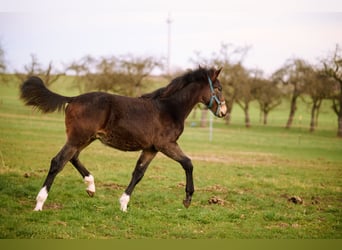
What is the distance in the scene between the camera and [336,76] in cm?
948

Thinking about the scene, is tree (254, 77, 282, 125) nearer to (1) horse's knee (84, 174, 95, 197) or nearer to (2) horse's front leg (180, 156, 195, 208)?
(2) horse's front leg (180, 156, 195, 208)

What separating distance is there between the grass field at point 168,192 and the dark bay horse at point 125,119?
410 millimetres

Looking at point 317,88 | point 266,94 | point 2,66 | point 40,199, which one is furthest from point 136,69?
point 40,199

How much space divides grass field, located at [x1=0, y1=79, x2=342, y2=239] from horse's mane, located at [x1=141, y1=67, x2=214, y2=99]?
1.72 m

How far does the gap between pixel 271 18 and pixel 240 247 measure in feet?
15.9

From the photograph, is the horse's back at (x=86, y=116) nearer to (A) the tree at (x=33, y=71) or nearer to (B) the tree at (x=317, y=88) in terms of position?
(A) the tree at (x=33, y=71)

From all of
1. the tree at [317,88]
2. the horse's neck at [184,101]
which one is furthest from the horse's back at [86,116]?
the tree at [317,88]

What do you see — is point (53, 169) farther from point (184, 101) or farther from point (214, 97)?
point (214, 97)

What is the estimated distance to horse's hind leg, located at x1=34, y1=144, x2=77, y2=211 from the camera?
4.95 metres

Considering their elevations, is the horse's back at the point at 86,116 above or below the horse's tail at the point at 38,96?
below

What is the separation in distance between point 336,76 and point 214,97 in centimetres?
502

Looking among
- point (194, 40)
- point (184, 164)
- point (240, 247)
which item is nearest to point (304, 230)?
point (240, 247)

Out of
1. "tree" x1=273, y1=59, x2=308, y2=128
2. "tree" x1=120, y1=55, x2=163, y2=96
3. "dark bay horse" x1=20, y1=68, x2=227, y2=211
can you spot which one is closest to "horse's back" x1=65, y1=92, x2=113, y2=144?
"dark bay horse" x1=20, y1=68, x2=227, y2=211

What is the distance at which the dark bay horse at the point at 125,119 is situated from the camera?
5.19 meters
